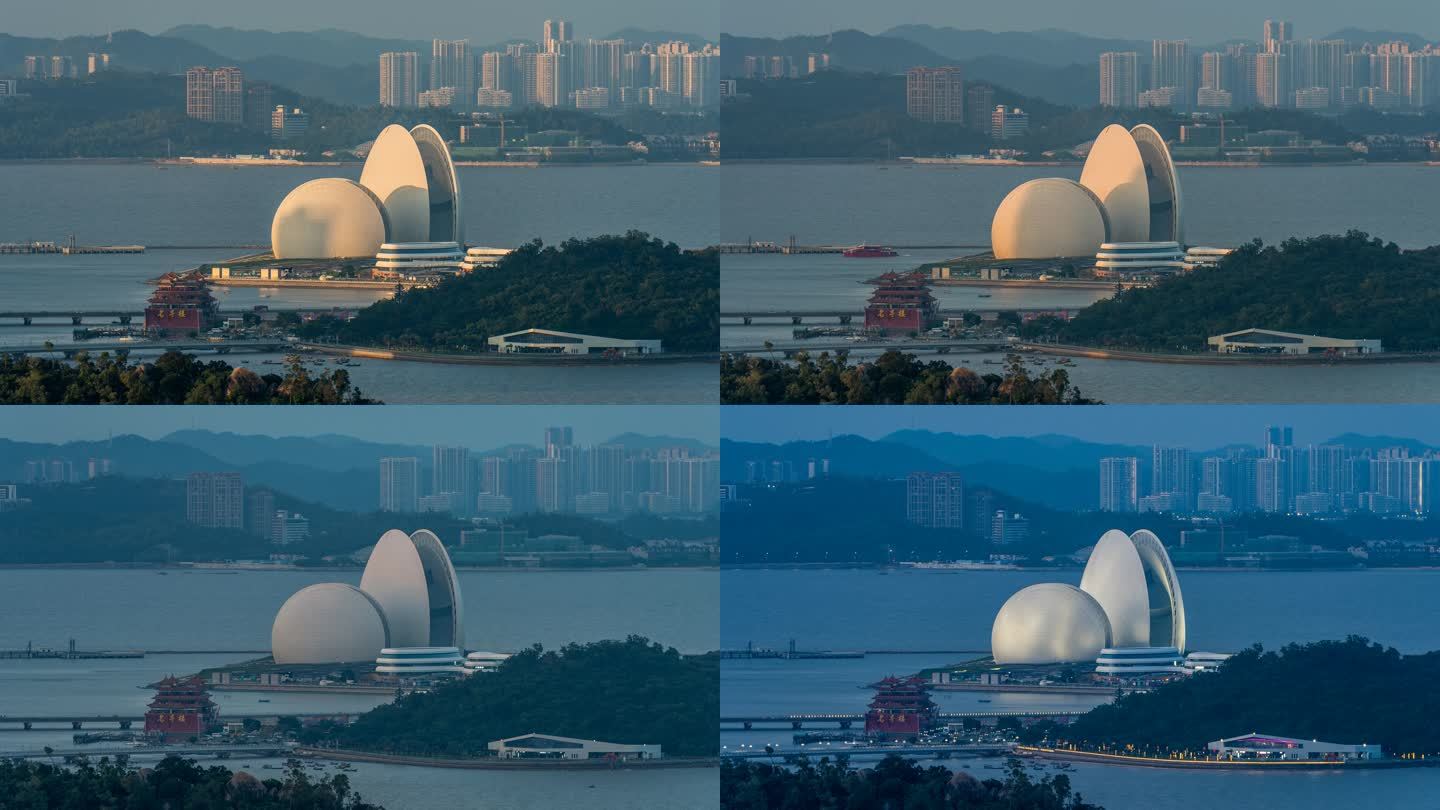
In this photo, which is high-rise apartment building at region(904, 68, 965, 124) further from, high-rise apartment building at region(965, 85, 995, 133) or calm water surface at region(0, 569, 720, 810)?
calm water surface at region(0, 569, 720, 810)

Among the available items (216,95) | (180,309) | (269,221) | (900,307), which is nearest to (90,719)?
(180,309)

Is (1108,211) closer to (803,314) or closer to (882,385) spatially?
(803,314)

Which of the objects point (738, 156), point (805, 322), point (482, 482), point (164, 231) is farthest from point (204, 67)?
point (482, 482)

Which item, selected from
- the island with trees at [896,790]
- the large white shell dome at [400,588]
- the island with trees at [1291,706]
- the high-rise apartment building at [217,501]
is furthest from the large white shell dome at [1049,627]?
the high-rise apartment building at [217,501]

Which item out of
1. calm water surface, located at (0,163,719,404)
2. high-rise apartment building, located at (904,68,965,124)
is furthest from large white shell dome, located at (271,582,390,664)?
high-rise apartment building, located at (904,68,965,124)

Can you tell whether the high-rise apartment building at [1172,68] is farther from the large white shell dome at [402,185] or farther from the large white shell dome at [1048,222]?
the large white shell dome at [402,185]

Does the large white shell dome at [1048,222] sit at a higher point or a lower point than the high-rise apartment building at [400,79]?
lower
